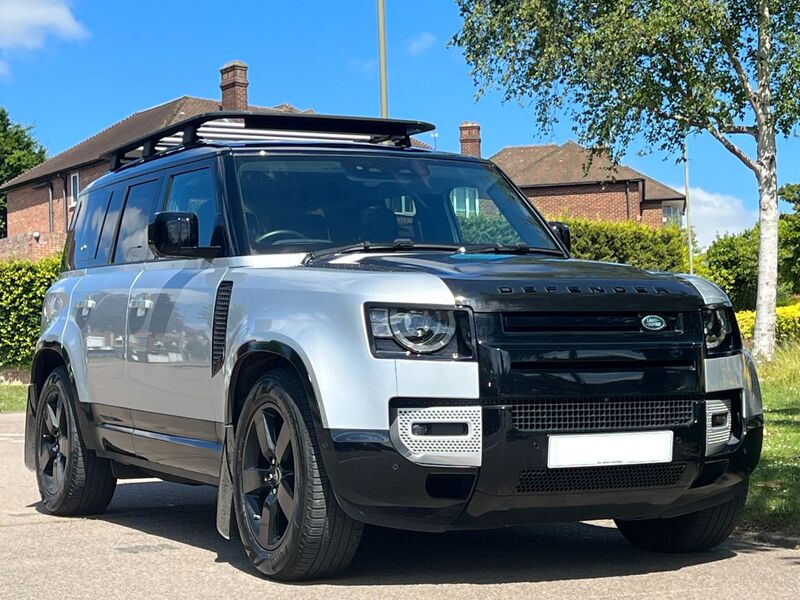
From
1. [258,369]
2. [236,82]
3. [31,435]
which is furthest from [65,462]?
[236,82]

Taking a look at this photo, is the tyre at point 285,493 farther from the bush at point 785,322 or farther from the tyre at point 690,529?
the bush at point 785,322

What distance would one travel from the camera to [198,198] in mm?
6996

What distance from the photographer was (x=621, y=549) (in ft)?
21.7

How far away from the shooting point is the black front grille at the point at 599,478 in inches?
208

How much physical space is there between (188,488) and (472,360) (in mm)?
5098

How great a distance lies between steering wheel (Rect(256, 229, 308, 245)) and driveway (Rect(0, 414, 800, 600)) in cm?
157

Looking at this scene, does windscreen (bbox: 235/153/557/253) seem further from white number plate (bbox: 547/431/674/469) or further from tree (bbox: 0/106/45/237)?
tree (bbox: 0/106/45/237)

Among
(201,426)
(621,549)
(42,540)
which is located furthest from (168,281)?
(621,549)

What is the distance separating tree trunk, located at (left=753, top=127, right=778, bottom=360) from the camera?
26.3 metres

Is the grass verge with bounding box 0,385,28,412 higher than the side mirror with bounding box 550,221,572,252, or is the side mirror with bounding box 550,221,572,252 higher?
the side mirror with bounding box 550,221,572,252

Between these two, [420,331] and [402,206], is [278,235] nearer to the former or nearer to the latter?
[402,206]

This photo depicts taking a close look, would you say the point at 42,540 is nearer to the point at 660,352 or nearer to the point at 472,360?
the point at 472,360

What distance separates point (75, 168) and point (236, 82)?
859cm

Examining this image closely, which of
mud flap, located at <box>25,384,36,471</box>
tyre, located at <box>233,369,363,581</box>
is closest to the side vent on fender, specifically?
tyre, located at <box>233,369,363,581</box>
